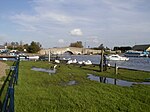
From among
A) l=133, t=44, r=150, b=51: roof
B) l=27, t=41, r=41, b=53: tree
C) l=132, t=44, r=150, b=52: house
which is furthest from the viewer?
l=133, t=44, r=150, b=51: roof

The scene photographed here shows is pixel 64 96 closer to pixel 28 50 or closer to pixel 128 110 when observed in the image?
pixel 128 110

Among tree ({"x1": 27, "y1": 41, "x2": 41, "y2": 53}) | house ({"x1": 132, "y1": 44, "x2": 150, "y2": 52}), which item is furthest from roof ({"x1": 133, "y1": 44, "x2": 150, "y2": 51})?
tree ({"x1": 27, "y1": 41, "x2": 41, "y2": 53})

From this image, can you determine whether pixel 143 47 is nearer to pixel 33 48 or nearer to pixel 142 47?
pixel 142 47

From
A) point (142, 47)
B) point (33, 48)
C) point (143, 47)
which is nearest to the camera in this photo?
point (33, 48)

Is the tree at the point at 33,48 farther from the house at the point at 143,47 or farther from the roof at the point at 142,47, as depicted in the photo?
the roof at the point at 142,47

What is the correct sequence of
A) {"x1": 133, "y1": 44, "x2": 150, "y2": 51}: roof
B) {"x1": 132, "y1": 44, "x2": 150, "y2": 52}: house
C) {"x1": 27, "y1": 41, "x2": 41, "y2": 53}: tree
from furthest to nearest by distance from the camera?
{"x1": 133, "y1": 44, "x2": 150, "y2": 51}: roof, {"x1": 132, "y1": 44, "x2": 150, "y2": 52}: house, {"x1": 27, "y1": 41, "x2": 41, "y2": 53}: tree

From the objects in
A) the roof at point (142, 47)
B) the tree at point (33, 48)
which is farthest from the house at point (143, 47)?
the tree at point (33, 48)

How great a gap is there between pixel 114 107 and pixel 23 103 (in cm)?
476

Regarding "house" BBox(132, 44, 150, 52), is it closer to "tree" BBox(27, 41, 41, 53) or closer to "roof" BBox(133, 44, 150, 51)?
"roof" BBox(133, 44, 150, 51)

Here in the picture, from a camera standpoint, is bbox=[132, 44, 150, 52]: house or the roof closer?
bbox=[132, 44, 150, 52]: house

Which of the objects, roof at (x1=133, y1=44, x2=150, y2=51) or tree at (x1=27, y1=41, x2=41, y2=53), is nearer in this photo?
tree at (x1=27, y1=41, x2=41, y2=53)

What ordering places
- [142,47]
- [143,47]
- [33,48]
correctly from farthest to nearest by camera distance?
[142,47]
[143,47]
[33,48]

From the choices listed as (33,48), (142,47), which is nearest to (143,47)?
(142,47)

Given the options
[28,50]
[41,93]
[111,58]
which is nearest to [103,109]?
[41,93]
